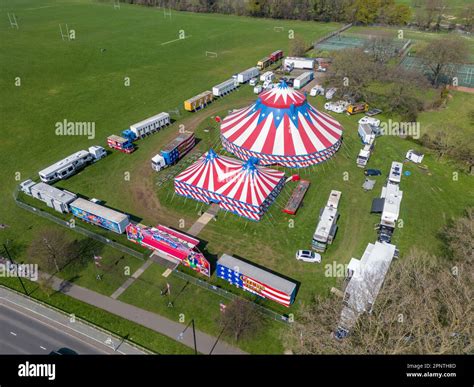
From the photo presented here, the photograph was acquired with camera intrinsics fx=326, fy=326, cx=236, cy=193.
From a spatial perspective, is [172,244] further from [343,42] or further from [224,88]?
[343,42]

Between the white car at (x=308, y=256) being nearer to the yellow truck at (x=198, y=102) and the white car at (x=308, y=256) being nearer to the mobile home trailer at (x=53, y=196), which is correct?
the mobile home trailer at (x=53, y=196)

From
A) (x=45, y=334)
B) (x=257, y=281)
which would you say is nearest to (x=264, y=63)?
(x=257, y=281)

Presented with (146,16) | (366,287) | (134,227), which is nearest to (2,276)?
(134,227)

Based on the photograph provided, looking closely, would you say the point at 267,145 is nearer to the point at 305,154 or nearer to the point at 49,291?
the point at 305,154

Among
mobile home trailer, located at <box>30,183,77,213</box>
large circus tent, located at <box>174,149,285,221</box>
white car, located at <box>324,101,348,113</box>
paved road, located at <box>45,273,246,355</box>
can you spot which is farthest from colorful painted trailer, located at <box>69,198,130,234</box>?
white car, located at <box>324,101,348,113</box>

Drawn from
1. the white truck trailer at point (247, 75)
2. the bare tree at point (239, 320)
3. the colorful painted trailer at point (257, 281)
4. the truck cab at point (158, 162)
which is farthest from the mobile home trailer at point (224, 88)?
the bare tree at point (239, 320)

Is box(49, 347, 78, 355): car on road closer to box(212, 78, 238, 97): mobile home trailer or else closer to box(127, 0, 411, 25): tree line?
box(212, 78, 238, 97): mobile home trailer
